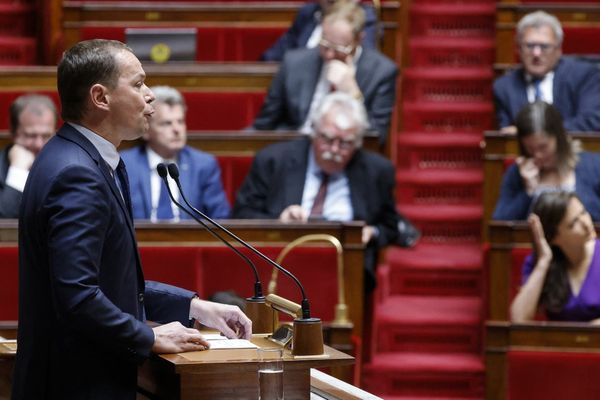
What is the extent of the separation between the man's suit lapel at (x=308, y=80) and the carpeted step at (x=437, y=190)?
13.5 inches

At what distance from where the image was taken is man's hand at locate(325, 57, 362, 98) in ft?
9.34

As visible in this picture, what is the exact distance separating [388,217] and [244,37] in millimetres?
982

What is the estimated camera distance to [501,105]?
295cm

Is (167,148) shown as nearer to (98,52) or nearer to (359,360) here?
(359,360)

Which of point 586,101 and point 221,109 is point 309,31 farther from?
point 586,101

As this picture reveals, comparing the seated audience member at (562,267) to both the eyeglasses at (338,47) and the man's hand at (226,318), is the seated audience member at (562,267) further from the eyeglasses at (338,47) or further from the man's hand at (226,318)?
the man's hand at (226,318)

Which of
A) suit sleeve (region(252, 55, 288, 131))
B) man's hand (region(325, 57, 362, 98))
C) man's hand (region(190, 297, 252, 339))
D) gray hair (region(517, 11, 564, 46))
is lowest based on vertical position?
man's hand (region(190, 297, 252, 339))

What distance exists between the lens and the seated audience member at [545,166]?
2500 mm

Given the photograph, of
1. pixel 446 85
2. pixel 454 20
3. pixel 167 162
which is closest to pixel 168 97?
pixel 167 162

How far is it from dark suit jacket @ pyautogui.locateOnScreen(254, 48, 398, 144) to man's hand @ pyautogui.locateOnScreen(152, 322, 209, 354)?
1767 millimetres

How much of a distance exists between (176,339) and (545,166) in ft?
5.02

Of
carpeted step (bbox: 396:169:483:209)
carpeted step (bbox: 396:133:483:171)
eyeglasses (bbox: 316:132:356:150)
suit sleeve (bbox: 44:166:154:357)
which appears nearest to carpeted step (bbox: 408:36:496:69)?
carpeted step (bbox: 396:133:483:171)

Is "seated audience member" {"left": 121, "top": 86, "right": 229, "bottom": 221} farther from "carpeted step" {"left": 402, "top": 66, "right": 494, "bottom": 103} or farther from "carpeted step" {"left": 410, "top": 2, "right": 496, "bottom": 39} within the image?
"carpeted step" {"left": 410, "top": 2, "right": 496, "bottom": 39}

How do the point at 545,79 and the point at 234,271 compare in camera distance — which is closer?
the point at 234,271
